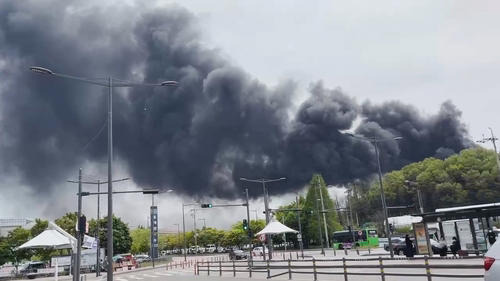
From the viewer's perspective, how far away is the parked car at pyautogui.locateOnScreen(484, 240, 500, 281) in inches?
262

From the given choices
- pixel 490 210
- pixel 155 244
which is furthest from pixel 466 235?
pixel 155 244

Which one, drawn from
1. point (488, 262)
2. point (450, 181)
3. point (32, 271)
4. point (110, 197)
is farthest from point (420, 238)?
point (450, 181)

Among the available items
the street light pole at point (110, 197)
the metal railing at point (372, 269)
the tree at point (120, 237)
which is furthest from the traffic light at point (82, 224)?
the tree at point (120, 237)

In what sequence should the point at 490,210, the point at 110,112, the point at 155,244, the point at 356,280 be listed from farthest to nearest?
the point at 155,244
the point at 490,210
the point at 356,280
the point at 110,112

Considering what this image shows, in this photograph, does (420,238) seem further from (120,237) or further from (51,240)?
(120,237)

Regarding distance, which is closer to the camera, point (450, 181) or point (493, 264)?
point (493, 264)

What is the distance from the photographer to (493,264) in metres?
6.80

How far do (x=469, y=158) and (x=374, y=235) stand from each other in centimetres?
4067

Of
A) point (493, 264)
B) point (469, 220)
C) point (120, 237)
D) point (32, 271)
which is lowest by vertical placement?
point (32, 271)

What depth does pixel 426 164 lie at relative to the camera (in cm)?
10838

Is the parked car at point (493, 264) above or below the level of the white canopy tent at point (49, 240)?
below

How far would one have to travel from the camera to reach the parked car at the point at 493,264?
6.65m

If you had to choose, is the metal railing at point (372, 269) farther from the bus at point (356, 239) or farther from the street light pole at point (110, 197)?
the bus at point (356, 239)

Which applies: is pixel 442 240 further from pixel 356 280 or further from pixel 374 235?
pixel 374 235
